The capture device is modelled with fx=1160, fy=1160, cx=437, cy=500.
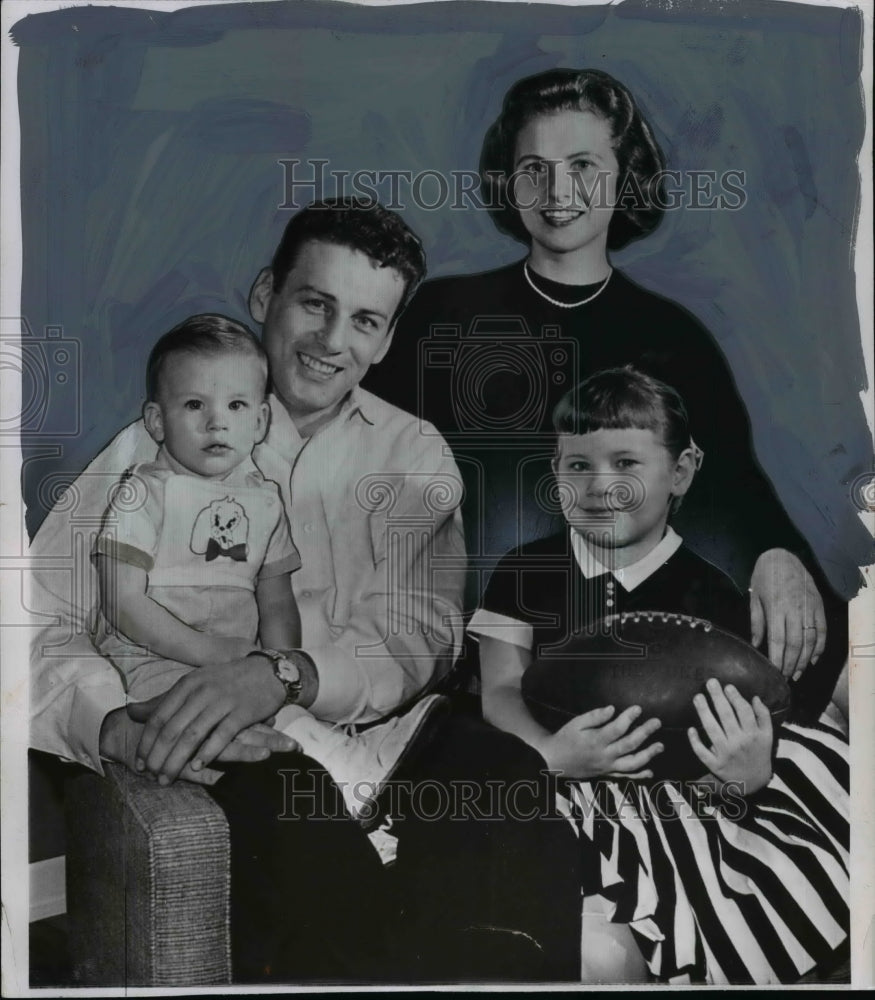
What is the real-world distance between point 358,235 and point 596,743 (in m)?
1.69

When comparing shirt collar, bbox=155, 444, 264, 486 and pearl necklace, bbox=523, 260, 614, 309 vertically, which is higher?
pearl necklace, bbox=523, 260, 614, 309

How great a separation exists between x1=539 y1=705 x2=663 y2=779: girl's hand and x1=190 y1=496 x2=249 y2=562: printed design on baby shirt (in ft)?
3.59

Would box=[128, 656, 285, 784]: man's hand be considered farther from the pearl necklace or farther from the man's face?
the pearl necklace

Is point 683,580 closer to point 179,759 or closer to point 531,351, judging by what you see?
point 531,351

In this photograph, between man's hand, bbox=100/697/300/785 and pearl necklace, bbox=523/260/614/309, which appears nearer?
man's hand, bbox=100/697/300/785

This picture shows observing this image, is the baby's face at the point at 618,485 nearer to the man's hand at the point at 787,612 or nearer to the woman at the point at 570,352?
the woman at the point at 570,352

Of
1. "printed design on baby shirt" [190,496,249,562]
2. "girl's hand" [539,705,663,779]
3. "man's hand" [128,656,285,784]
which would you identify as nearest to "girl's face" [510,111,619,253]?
"printed design on baby shirt" [190,496,249,562]

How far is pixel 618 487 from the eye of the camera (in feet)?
11.6

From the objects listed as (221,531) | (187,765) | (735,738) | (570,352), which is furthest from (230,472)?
(735,738)

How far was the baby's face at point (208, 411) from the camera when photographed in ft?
11.4

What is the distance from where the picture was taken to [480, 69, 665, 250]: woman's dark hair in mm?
3543

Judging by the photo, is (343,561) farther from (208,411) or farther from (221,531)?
(208,411)

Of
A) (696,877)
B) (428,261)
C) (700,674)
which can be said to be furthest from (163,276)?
(696,877)

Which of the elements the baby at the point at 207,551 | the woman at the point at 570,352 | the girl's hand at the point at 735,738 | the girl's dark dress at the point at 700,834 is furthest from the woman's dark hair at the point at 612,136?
the girl's hand at the point at 735,738
